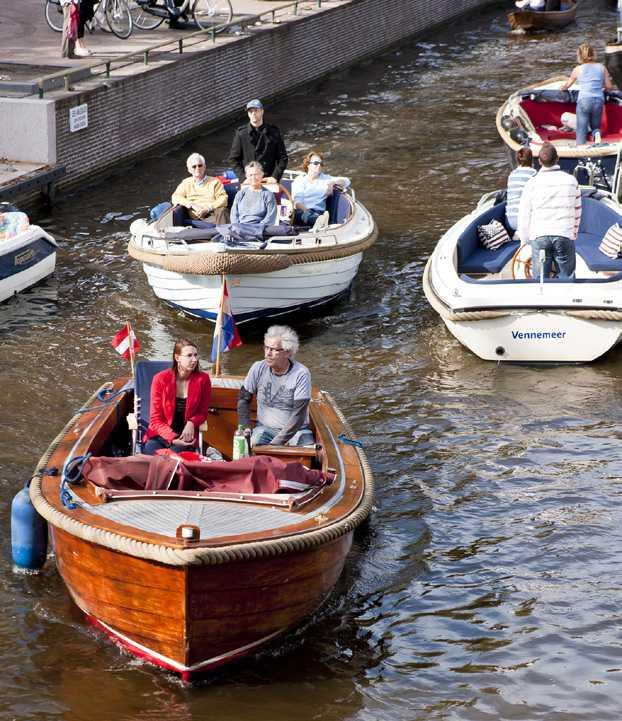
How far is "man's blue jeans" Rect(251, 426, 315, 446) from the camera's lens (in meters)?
9.52

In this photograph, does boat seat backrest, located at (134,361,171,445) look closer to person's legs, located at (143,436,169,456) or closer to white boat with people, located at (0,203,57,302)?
person's legs, located at (143,436,169,456)

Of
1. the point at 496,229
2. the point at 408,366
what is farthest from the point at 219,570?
the point at 496,229

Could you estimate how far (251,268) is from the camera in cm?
1309

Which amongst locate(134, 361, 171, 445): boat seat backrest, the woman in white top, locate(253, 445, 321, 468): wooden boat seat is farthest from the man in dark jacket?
locate(253, 445, 321, 468): wooden boat seat

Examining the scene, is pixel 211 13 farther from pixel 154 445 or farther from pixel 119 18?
pixel 154 445

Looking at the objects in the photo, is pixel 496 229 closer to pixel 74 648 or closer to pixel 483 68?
pixel 74 648

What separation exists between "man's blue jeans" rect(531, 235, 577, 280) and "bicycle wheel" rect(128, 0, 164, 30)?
14155 mm

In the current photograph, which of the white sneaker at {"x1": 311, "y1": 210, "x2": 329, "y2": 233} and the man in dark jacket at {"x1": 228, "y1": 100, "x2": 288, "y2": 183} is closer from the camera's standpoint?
the white sneaker at {"x1": 311, "y1": 210, "x2": 329, "y2": 233}

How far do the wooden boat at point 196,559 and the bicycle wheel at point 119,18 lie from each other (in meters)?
16.7

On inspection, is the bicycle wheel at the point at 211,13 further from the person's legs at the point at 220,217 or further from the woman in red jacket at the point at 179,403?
the woman in red jacket at the point at 179,403

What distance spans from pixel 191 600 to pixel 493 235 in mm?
7867

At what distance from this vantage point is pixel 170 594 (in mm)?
7555

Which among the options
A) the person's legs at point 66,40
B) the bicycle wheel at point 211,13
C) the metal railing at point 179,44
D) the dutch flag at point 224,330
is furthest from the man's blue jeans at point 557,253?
the bicycle wheel at point 211,13

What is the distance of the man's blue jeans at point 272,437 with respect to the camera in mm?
9523
